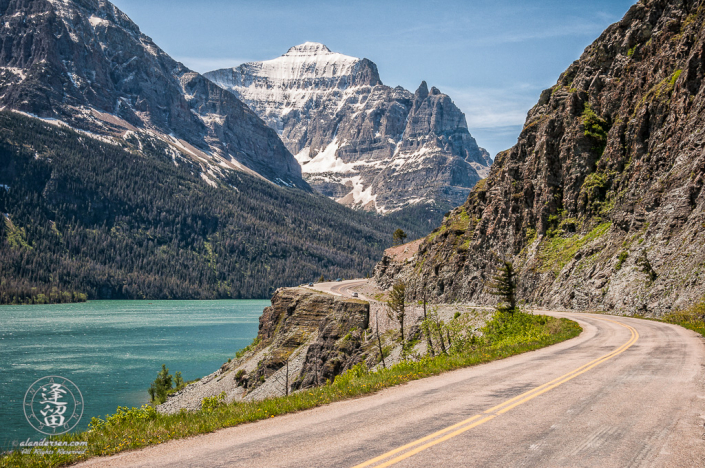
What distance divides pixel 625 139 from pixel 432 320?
26607mm

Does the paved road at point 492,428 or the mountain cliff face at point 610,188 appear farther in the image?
the mountain cliff face at point 610,188

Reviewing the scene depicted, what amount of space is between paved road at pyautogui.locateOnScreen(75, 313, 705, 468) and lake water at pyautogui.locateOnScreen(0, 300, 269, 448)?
2944 centimetres

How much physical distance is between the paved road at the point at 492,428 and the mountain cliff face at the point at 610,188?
22.5 m

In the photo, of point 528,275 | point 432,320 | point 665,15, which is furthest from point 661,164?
point 432,320

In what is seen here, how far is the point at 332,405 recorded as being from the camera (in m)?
13.3

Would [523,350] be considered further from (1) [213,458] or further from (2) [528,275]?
(2) [528,275]

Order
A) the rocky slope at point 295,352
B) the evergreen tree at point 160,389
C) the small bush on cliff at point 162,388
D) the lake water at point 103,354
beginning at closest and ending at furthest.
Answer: the rocky slope at point 295,352, the lake water at point 103,354, the evergreen tree at point 160,389, the small bush on cliff at point 162,388

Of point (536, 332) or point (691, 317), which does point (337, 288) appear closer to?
point (536, 332)

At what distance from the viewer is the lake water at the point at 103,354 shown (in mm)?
54594

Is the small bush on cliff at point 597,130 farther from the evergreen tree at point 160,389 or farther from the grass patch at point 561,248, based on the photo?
the evergreen tree at point 160,389

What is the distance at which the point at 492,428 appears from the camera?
9.98 metres

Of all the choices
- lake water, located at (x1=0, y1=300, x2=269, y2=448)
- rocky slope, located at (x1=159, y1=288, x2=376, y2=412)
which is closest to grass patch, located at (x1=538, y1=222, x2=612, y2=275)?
rocky slope, located at (x1=159, y1=288, x2=376, y2=412)

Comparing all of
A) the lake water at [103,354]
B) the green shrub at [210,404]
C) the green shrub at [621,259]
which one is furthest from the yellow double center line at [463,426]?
the lake water at [103,354]

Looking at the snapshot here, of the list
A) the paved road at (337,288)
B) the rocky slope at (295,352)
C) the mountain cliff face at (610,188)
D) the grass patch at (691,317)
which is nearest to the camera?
the grass patch at (691,317)
